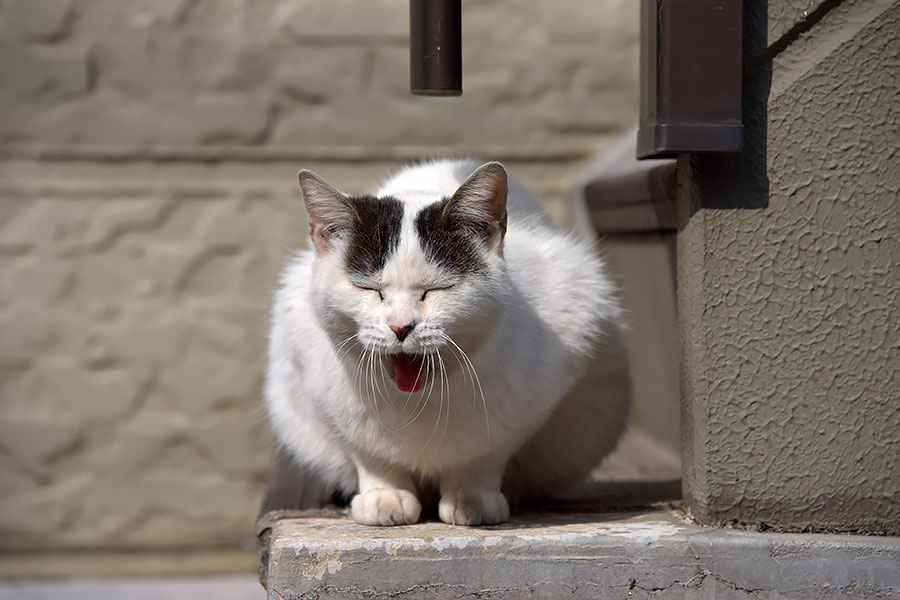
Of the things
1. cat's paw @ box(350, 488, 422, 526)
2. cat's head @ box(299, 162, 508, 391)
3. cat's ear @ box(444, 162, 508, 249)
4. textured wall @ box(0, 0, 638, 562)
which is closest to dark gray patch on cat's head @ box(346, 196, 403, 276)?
cat's head @ box(299, 162, 508, 391)

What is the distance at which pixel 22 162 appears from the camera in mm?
3424

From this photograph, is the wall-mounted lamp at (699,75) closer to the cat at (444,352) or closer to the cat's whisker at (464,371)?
the cat at (444,352)

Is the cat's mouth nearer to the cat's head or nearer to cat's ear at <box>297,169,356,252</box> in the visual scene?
the cat's head

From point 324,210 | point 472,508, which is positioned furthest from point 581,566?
point 324,210

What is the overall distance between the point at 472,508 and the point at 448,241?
0.54 meters

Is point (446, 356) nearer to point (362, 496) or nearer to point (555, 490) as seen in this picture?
point (362, 496)

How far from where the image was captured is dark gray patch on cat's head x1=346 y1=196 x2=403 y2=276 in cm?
166

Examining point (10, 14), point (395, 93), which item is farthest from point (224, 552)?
point (10, 14)

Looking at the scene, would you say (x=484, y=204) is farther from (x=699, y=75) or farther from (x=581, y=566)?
(x=581, y=566)

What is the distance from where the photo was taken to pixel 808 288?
176 cm

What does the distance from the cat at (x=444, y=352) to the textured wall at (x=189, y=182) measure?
4.49 ft

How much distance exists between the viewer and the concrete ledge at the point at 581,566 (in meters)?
1.69

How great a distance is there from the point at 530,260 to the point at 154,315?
1958 millimetres

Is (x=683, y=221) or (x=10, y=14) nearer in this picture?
(x=683, y=221)
